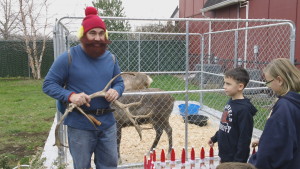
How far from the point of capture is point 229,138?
9.48 ft

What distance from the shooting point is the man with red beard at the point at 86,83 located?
2486 mm

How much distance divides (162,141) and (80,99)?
140 inches

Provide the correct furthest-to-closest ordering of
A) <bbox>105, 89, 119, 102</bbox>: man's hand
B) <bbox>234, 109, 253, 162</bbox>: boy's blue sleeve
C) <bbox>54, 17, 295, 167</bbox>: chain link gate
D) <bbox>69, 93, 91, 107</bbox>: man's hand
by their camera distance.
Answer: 1. <bbox>54, 17, 295, 167</bbox>: chain link gate
2. <bbox>234, 109, 253, 162</bbox>: boy's blue sleeve
3. <bbox>105, 89, 119, 102</bbox>: man's hand
4. <bbox>69, 93, 91, 107</bbox>: man's hand

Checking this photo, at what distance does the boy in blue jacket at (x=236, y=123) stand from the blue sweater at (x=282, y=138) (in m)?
0.62

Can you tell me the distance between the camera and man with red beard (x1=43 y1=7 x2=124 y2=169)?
8.16ft

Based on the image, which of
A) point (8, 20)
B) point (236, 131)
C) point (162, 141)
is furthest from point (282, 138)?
point (8, 20)

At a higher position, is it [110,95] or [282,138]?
[110,95]

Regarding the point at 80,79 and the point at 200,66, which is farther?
the point at 200,66

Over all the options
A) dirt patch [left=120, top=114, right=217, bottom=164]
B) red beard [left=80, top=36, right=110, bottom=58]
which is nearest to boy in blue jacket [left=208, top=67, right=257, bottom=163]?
red beard [left=80, top=36, right=110, bottom=58]

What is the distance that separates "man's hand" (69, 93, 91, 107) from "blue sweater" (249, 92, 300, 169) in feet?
4.40

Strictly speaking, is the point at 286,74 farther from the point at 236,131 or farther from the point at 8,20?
the point at 8,20

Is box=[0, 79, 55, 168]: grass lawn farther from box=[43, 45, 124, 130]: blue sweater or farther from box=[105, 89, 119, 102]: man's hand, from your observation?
box=[105, 89, 119, 102]: man's hand

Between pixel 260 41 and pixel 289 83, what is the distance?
7.92 meters

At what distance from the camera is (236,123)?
9.36 ft
